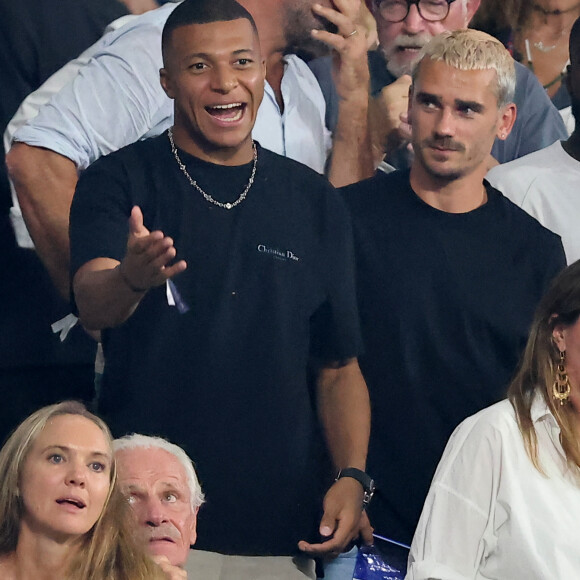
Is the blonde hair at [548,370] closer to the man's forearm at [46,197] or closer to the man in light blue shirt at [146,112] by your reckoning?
the man in light blue shirt at [146,112]

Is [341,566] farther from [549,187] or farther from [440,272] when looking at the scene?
[549,187]

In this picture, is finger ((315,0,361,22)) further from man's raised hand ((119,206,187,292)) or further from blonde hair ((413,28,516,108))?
man's raised hand ((119,206,187,292))

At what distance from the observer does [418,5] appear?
241 centimetres

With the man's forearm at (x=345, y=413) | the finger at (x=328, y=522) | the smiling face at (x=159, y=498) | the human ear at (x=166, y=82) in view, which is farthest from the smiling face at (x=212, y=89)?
the finger at (x=328, y=522)

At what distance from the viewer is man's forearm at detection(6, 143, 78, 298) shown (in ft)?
6.87

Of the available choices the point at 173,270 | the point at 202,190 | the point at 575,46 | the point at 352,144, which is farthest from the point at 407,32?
the point at 173,270

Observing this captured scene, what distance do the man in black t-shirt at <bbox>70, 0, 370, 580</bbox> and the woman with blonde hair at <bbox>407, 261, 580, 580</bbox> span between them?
40cm

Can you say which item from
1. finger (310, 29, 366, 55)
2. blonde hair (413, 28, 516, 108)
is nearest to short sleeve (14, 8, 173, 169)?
finger (310, 29, 366, 55)

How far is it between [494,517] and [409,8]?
3.83 feet

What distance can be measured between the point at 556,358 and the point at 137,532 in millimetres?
742

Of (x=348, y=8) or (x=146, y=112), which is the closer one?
(x=146, y=112)

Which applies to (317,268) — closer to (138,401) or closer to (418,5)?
(138,401)

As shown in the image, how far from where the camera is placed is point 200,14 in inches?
84.0

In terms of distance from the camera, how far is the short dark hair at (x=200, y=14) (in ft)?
6.98
